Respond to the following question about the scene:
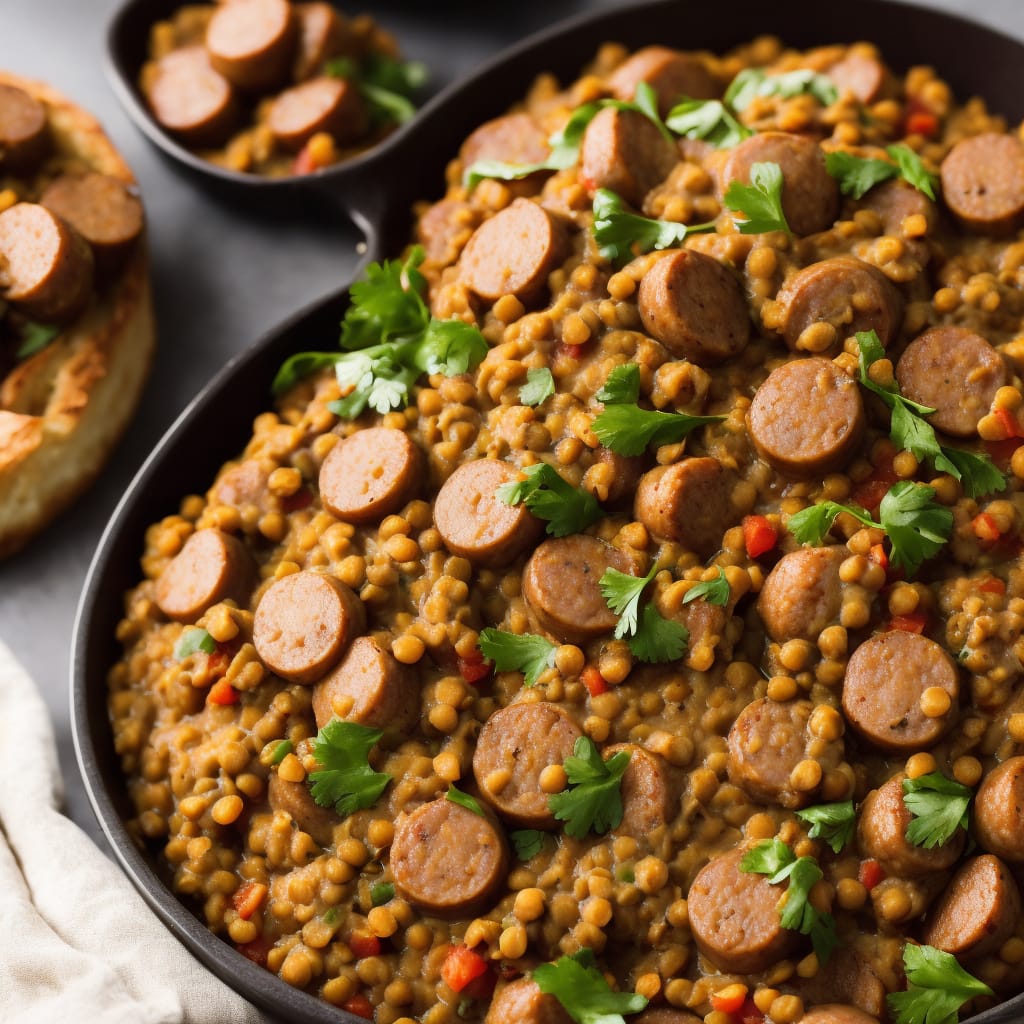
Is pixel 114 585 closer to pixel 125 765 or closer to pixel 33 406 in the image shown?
pixel 125 765

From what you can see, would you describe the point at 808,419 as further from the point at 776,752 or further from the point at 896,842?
the point at 896,842

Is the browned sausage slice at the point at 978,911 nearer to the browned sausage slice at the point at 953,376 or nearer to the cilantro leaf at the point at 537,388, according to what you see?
the browned sausage slice at the point at 953,376

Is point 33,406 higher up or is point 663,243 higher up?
point 663,243

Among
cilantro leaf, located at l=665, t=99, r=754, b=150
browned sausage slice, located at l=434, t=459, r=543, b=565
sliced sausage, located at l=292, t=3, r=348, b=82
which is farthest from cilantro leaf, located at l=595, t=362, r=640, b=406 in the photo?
sliced sausage, located at l=292, t=3, r=348, b=82

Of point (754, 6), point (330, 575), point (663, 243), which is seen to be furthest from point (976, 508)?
point (754, 6)

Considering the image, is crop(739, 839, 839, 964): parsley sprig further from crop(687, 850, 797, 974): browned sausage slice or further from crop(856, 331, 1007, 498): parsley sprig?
crop(856, 331, 1007, 498): parsley sprig
